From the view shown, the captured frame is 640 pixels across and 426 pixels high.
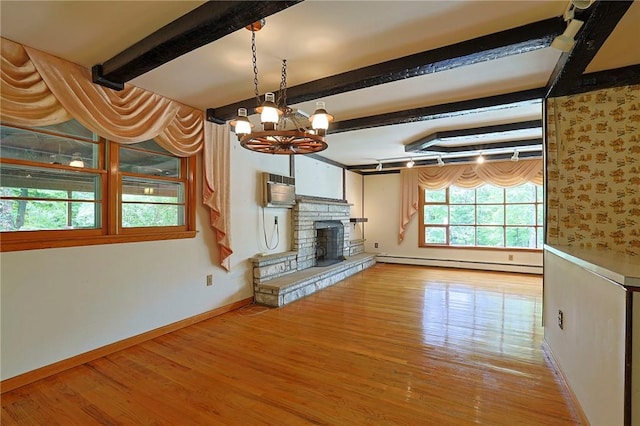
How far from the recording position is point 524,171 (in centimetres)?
603

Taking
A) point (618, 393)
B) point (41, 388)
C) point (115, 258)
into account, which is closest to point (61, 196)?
point (115, 258)

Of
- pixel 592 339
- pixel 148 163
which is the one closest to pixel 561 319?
Result: pixel 592 339

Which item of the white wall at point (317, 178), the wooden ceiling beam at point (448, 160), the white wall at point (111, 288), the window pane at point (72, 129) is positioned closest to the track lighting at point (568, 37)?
the white wall at point (111, 288)

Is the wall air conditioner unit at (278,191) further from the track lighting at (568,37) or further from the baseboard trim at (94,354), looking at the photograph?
the track lighting at (568,37)

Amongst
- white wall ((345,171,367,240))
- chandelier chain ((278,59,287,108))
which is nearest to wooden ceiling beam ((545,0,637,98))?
chandelier chain ((278,59,287,108))

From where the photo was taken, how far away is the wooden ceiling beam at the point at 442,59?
6.40 feet

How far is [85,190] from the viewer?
2.68 meters

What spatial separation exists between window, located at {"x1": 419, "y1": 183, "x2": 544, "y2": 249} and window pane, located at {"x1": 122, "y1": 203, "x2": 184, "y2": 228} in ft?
18.5

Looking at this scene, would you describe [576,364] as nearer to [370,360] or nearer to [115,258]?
[370,360]

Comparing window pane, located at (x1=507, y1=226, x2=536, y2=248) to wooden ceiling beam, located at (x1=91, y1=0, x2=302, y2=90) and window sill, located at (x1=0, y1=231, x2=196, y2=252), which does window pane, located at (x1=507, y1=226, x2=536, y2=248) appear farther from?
wooden ceiling beam, located at (x1=91, y1=0, x2=302, y2=90)

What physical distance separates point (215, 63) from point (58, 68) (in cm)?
121

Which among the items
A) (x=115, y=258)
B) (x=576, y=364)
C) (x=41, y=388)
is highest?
(x=115, y=258)

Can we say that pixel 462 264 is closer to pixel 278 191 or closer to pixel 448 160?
pixel 448 160

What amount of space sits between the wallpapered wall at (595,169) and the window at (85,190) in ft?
12.5
